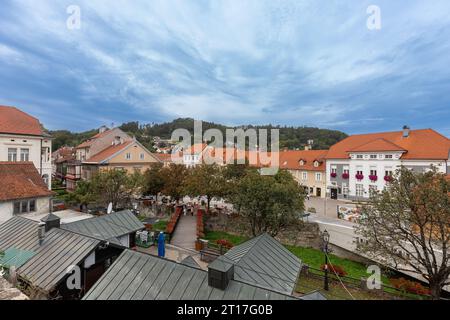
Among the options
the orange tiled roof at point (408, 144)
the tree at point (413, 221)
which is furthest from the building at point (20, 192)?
the orange tiled roof at point (408, 144)

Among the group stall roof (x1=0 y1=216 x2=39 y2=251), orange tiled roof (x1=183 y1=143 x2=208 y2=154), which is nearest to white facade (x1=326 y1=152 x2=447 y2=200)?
orange tiled roof (x1=183 y1=143 x2=208 y2=154)

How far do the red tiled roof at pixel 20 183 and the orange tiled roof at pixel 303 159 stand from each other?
36460mm

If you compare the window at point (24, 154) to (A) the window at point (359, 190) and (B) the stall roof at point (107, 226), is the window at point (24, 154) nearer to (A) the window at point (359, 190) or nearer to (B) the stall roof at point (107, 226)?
(B) the stall roof at point (107, 226)

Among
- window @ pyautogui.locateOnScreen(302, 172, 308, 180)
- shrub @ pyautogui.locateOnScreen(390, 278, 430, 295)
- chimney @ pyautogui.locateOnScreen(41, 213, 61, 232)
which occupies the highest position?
window @ pyautogui.locateOnScreen(302, 172, 308, 180)

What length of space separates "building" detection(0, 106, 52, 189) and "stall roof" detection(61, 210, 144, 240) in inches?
609

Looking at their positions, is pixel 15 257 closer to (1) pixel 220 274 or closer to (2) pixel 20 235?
(2) pixel 20 235

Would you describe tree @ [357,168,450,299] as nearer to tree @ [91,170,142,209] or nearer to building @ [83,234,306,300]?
building @ [83,234,306,300]

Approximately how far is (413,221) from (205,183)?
14.8 metres

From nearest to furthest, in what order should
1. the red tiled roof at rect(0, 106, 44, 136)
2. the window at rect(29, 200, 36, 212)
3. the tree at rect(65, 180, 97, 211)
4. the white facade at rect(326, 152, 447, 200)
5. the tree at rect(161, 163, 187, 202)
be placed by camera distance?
the window at rect(29, 200, 36, 212) < the tree at rect(65, 180, 97, 211) < the red tiled roof at rect(0, 106, 44, 136) < the tree at rect(161, 163, 187, 202) < the white facade at rect(326, 152, 447, 200)

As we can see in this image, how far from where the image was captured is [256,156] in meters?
43.6

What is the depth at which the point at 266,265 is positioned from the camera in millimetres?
7645

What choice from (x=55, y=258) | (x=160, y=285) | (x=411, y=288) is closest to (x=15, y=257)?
(x=55, y=258)

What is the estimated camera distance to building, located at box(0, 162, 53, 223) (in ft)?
52.4
